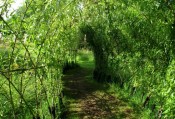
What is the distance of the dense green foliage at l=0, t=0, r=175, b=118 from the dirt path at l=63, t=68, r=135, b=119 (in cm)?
75

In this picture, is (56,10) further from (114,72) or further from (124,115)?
(114,72)

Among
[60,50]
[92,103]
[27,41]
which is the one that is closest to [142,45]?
[60,50]

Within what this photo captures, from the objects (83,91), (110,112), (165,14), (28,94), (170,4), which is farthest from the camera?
(83,91)

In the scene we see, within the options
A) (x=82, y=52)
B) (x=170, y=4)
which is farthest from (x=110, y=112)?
(x=82, y=52)

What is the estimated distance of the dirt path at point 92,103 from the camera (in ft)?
35.3

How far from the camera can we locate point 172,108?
12.8 ft

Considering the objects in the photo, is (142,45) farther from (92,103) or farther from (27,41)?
(92,103)

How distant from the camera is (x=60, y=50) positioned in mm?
9133

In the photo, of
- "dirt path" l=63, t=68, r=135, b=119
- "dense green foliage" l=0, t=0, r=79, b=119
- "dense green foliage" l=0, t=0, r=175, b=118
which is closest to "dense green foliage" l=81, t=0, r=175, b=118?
"dense green foliage" l=0, t=0, r=175, b=118

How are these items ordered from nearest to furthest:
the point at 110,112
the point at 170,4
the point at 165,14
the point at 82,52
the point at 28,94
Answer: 1. the point at 170,4
2. the point at 165,14
3. the point at 28,94
4. the point at 110,112
5. the point at 82,52

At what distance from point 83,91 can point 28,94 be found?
5147 millimetres

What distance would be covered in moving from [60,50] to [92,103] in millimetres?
4169

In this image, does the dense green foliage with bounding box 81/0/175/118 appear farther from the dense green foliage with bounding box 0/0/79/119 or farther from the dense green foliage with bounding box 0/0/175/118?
the dense green foliage with bounding box 0/0/79/119

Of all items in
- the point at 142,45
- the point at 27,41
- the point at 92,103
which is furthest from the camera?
the point at 92,103
